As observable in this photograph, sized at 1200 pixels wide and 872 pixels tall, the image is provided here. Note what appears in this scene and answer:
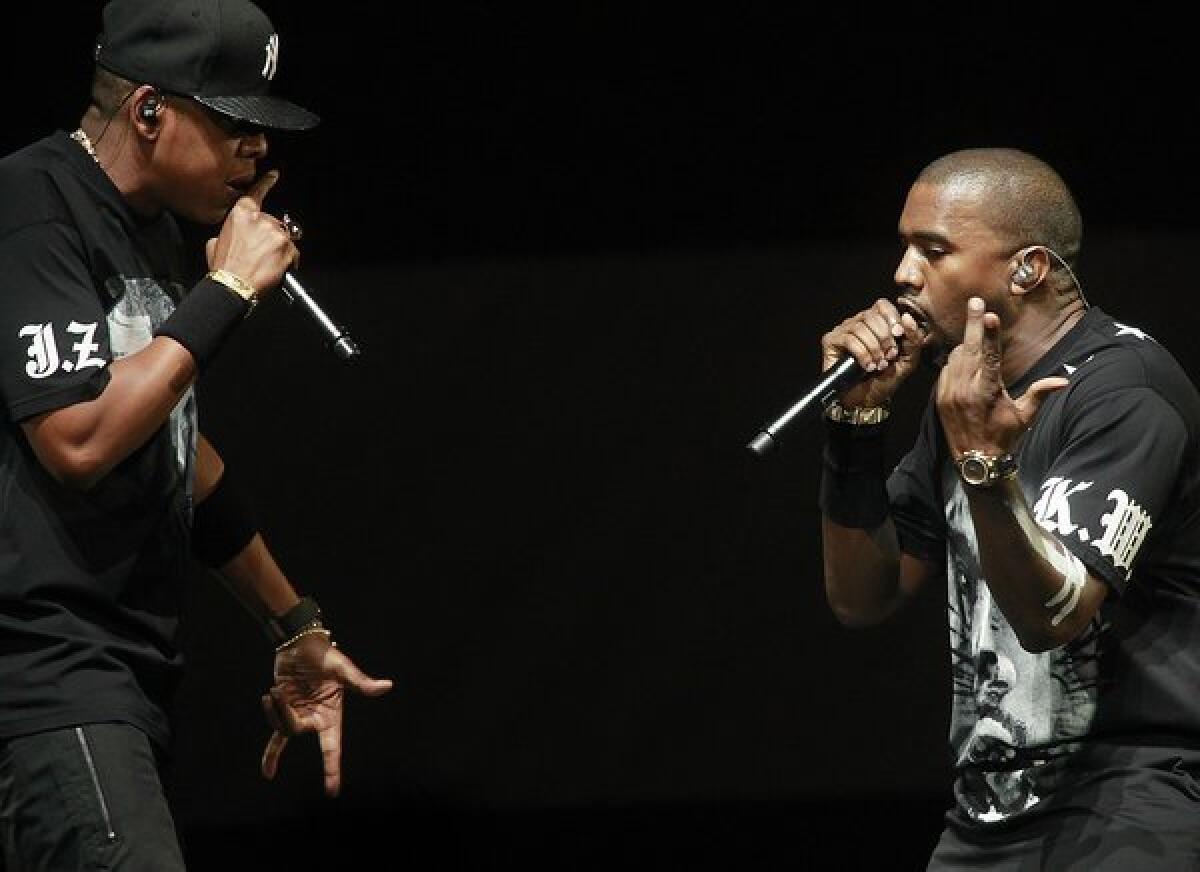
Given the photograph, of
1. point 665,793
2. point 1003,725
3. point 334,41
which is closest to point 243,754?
point 665,793

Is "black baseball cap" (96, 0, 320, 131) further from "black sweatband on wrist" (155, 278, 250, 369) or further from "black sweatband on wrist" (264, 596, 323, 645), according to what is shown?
"black sweatband on wrist" (264, 596, 323, 645)

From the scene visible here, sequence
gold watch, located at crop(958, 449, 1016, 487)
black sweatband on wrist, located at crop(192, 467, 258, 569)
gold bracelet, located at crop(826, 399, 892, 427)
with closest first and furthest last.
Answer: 1. gold watch, located at crop(958, 449, 1016, 487)
2. gold bracelet, located at crop(826, 399, 892, 427)
3. black sweatband on wrist, located at crop(192, 467, 258, 569)

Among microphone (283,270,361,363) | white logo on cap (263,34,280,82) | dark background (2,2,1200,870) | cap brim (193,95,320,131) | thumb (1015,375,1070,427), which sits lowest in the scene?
dark background (2,2,1200,870)

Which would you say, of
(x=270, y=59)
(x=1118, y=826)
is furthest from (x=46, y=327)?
(x=1118, y=826)

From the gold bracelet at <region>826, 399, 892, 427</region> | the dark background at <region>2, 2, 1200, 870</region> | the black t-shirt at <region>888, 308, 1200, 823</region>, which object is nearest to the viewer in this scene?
the black t-shirt at <region>888, 308, 1200, 823</region>

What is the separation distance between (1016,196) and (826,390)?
1.10 ft

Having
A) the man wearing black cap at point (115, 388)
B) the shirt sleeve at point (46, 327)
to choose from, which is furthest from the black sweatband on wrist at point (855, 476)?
the shirt sleeve at point (46, 327)

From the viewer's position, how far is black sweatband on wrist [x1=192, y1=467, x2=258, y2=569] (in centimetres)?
269

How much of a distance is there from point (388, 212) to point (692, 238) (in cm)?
51

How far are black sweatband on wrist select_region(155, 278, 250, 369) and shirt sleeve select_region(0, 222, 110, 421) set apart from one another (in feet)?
0.25

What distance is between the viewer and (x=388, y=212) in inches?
141

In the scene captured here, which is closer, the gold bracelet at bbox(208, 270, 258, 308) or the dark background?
the gold bracelet at bbox(208, 270, 258, 308)

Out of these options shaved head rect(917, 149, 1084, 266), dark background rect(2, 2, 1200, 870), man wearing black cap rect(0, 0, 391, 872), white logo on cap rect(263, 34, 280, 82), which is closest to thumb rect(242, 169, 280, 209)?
man wearing black cap rect(0, 0, 391, 872)

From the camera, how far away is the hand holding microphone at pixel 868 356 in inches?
94.8
